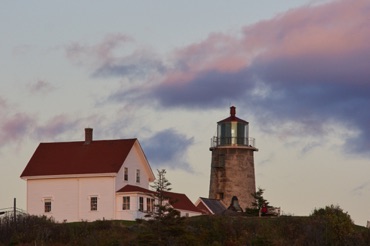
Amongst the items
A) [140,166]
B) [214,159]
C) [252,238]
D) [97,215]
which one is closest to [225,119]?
[214,159]

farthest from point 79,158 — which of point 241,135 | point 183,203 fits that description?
point 241,135

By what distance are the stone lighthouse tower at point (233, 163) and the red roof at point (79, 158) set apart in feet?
29.6

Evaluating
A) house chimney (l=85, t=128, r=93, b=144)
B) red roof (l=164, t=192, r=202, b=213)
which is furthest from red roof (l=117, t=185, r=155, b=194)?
house chimney (l=85, t=128, r=93, b=144)

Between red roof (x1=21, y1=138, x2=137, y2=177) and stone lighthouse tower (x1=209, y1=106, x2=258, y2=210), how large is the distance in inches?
355

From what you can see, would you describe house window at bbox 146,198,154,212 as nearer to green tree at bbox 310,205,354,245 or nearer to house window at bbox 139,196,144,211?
house window at bbox 139,196,144,211

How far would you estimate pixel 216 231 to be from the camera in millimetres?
55031

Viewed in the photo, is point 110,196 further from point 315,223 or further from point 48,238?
point 315,223

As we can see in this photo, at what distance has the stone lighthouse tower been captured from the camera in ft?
236

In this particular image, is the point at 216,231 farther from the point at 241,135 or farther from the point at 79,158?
the point at 241,135

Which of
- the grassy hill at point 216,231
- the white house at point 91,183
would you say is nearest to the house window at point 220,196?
the white house at point 91,183

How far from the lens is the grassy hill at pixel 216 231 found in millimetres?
53812

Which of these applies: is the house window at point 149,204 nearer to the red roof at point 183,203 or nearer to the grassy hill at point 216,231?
the red roof at point 183,203

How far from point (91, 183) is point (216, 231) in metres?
10.4

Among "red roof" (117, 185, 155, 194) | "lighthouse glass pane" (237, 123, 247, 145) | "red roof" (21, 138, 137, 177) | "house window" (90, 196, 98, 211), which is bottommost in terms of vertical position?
"house window" (90, 196, 98, 211)
